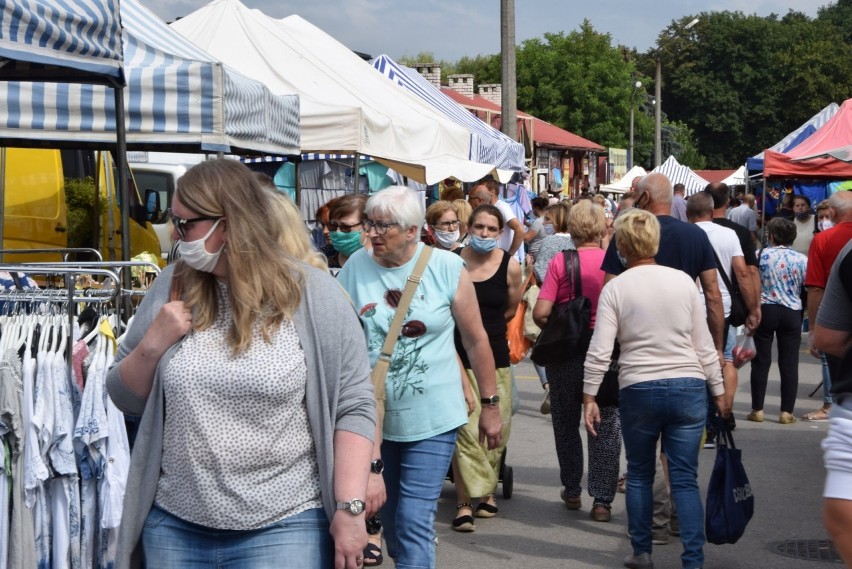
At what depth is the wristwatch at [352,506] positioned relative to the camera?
9.54 ft

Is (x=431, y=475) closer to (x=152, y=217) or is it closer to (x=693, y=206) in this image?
(x=693, y=206)

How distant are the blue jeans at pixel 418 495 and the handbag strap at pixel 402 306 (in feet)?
1.26

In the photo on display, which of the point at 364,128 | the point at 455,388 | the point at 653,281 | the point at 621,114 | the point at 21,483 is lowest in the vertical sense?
the point at 21,483

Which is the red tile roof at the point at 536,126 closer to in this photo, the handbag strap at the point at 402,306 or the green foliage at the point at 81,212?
the green foliage at the point at 81,212

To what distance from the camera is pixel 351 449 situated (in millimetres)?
2986

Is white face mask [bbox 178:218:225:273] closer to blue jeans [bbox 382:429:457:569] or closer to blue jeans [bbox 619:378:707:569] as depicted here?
blue jeans [bbox 382:429:457:569]

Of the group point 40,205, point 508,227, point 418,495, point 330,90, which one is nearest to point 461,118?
point 508,227

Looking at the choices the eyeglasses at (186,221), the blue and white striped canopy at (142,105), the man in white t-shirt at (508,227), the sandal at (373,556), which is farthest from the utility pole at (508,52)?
the eyeglasses at (186,221)

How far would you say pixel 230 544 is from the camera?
9.49 feet

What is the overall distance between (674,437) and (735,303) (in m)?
2.42

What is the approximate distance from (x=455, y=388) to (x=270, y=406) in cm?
189

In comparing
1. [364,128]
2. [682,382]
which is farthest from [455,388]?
[364,128]

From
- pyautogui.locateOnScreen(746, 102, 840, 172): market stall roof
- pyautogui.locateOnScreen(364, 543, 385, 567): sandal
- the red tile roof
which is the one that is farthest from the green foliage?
the red tile roof

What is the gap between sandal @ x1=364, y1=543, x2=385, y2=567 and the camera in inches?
238
